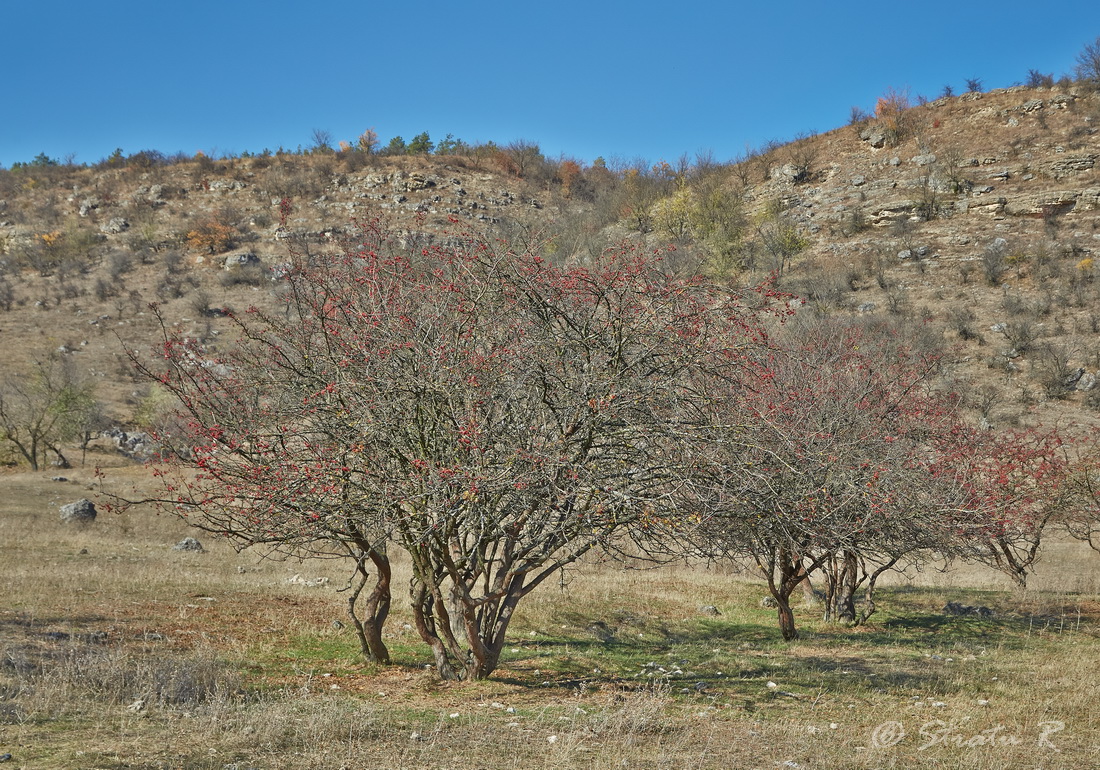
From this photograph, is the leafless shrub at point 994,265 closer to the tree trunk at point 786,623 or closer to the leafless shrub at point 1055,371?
the leafless shrub at point 1055,371

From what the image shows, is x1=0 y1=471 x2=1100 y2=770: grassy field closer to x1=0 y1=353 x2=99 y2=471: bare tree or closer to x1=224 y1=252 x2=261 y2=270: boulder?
x1=0 y1=353 x2=99 y2=471: bare tree

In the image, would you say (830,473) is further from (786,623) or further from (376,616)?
(376,616)

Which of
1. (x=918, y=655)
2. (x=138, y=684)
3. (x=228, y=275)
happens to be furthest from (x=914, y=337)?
(x=228, y=275)

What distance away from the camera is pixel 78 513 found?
23.4 metres

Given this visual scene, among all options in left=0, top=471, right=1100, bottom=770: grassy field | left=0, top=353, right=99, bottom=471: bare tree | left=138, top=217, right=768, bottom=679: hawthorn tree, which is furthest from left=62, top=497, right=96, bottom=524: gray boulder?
left=138, top=217, right=768, bottom=679: hawthorn tree

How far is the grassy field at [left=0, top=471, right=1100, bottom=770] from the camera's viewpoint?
19.6ft

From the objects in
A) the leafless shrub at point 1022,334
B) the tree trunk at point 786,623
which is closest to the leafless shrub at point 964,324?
the leafless shrub at point 1022,334

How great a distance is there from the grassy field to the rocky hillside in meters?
16.8

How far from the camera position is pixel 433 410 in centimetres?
764

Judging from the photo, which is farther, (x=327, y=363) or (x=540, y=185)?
(x=540, y=185)

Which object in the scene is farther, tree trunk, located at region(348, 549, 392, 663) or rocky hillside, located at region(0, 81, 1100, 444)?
rocky hillside, located at region(0, 81, 1100, 444)

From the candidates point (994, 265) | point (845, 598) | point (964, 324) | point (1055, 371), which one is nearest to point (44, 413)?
point (845, 598)

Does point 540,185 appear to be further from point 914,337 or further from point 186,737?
point 186,737

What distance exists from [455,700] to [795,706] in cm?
370
